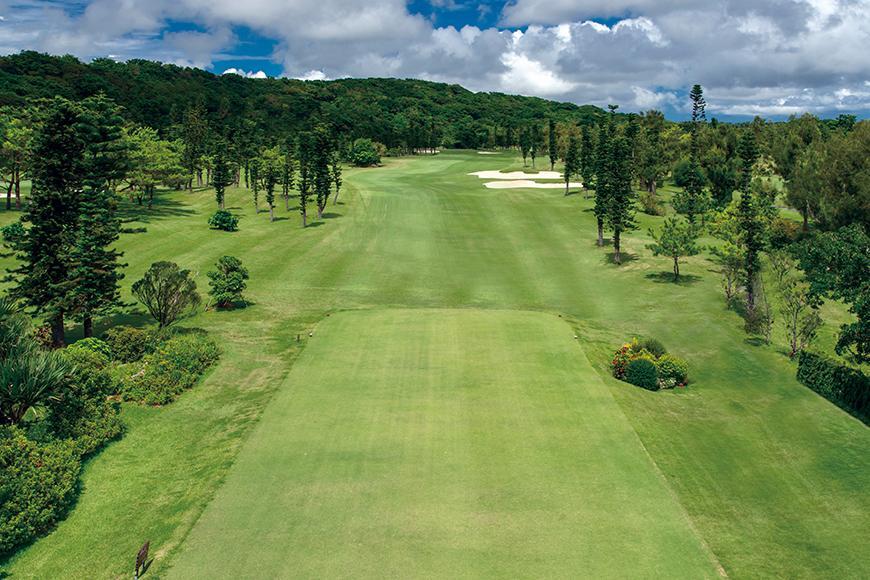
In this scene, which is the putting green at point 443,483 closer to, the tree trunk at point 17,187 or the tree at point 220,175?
the tree trunk at point 17,187

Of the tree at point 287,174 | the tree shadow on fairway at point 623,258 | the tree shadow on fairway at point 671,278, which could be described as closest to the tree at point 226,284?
the tree shadow on fairway at point 671,278

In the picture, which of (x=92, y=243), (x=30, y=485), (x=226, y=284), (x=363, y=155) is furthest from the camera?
(x=363, y=155)

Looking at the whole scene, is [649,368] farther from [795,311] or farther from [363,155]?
[363,155]

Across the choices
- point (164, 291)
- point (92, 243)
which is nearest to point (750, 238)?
point (164, 291)

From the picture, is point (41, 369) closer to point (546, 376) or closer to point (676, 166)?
point (546, 376)

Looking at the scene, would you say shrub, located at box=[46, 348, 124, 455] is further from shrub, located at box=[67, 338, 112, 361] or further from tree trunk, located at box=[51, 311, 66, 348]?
tree trunk, located at box=[51, 311, 66, 348]

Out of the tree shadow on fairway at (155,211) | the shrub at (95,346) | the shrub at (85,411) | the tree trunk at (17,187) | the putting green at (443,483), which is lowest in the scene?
the putting green at (443,483)
